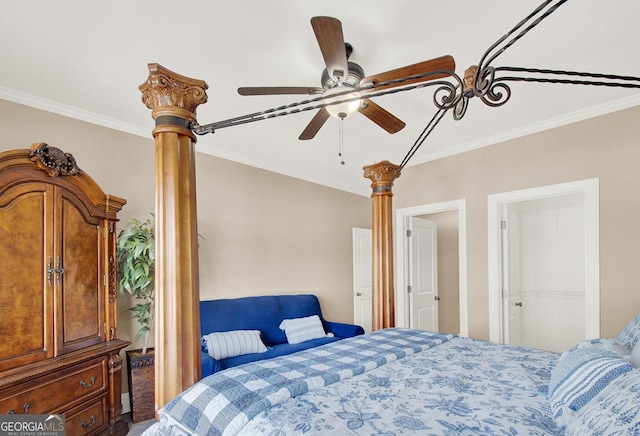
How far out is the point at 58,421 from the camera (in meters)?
1.92

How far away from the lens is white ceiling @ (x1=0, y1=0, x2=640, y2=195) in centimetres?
163

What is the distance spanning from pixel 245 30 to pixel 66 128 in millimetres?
1794

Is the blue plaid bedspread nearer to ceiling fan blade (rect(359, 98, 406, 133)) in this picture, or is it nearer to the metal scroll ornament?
ceiling fan blade (rect(359, 98, 406, 133))

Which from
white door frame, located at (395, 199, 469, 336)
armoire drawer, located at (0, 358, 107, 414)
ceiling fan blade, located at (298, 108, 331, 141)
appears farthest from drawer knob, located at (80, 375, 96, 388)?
white door frame, located at (395, 199, 469, 336)

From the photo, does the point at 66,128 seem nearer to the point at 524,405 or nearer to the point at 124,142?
the point at 124,142

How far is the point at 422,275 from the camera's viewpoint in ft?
13.7

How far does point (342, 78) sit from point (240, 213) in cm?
237

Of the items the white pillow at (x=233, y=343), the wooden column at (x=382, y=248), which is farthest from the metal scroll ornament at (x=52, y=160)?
the wooden column at (x=382, y=248)

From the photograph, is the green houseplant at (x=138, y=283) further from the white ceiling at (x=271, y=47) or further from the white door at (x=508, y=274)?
the white door at (x=508, y=274)

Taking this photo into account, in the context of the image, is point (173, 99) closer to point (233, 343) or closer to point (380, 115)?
point (380, 115)

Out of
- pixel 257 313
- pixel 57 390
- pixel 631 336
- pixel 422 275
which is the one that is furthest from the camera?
pixel 422 275

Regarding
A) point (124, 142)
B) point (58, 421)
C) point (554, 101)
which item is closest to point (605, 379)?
point (554, 101)

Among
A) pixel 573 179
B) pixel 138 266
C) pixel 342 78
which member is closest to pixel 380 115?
pixel 342 78

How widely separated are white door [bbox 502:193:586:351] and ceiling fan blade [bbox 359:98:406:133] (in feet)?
7.04
